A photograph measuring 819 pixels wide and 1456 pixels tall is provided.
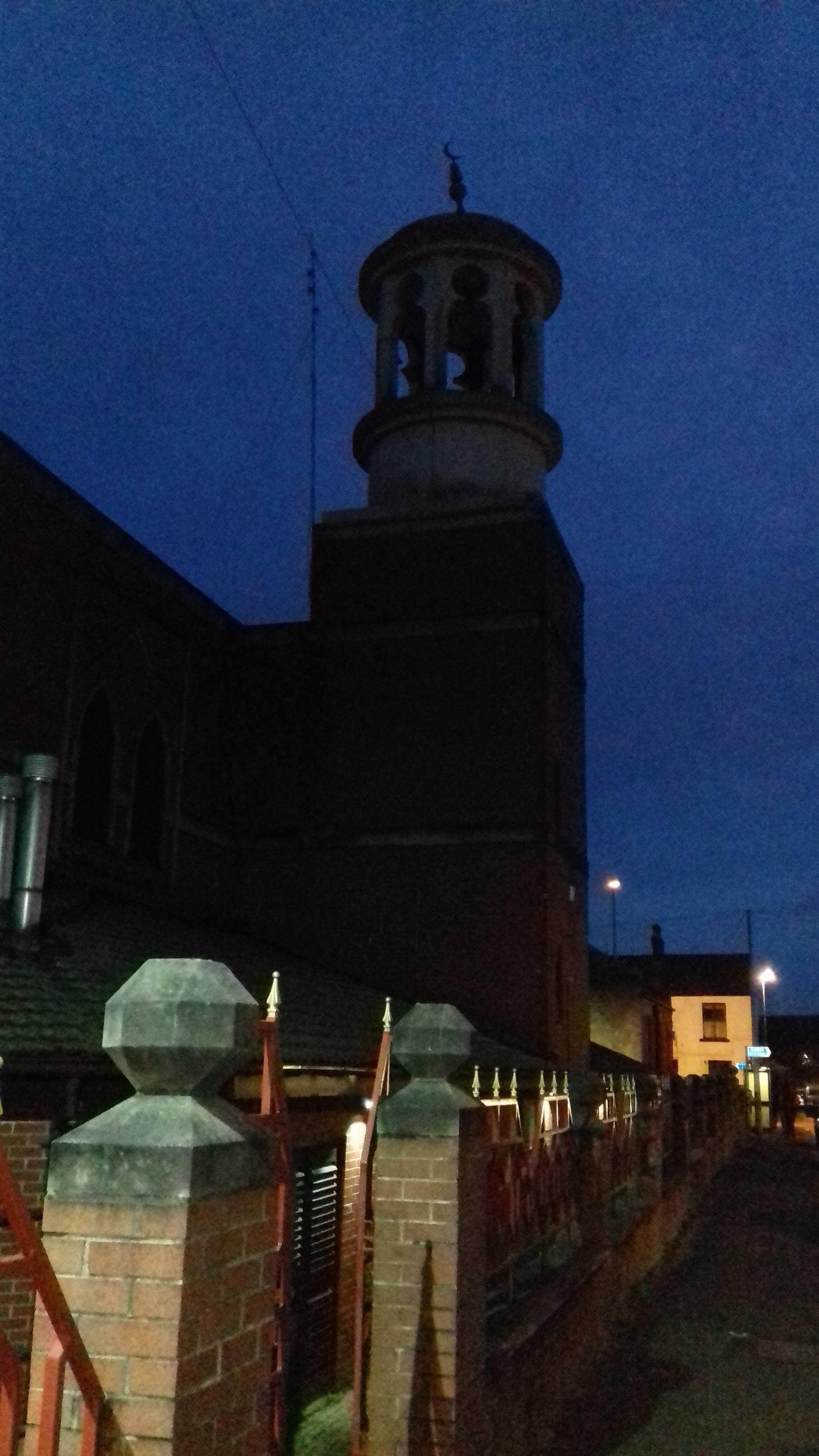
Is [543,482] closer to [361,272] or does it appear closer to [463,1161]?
[361,272]

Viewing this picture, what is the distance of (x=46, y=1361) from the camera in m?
2.88

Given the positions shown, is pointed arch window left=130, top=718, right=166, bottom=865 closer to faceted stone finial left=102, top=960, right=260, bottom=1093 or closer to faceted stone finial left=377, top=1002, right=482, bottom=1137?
faceted stone finial left=377, top=1002, right=482, bottom=1137

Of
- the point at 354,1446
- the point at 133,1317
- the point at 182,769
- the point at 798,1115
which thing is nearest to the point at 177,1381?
the point at 133,1317

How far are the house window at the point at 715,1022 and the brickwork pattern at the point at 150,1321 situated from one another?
179ft

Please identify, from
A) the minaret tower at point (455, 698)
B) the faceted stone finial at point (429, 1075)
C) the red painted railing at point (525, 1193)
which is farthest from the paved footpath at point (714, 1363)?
the minaret tower at point (455, 698)

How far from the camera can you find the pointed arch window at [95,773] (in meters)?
14.2

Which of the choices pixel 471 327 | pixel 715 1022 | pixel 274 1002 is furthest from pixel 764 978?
pixel 274 1002

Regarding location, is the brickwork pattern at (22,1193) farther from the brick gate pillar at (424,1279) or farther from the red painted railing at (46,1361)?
the red painted railing at (46,1361)

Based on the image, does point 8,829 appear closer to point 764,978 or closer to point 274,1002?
point 274,1002

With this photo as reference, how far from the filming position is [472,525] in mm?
18688

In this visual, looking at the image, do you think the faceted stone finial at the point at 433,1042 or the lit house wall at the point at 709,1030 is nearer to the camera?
the faceted stone finial at the point at 433,1042

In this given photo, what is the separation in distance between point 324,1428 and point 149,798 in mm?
8973

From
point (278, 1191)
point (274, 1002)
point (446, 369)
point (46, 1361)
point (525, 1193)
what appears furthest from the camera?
point (446, 369)

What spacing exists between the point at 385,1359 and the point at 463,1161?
3.11ft
